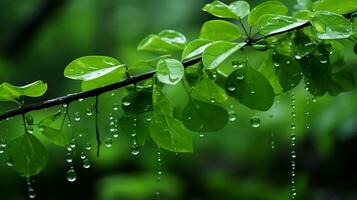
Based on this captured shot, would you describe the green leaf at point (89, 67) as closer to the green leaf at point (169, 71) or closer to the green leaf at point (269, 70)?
the green leaf at point (169, 71)

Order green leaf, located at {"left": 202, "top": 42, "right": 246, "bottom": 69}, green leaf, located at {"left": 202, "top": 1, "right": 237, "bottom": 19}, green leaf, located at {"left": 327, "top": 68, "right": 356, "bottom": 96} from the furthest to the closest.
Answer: green leaf, located at {"left": 327, "top": 68, "right": 356, "bottom": 96}, green leaf, located at {"left": 202, "top": 1, "right": 237, "bottom": 19}, green leaf, located at {"left": 202, "top": 42, "right": 246, "bottom": 69}

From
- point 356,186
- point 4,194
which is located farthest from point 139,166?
point 356,186

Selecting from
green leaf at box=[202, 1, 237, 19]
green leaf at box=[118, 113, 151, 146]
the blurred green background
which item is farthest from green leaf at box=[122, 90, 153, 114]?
the blurred green background

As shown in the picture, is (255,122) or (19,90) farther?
(255,122)

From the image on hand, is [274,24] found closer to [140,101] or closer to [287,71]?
[287,71]

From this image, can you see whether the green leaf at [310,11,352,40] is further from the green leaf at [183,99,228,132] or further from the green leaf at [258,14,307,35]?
the green leaf at [183,99,228,132]

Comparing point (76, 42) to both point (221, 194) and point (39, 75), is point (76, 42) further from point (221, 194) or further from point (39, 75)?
point (221, 194)

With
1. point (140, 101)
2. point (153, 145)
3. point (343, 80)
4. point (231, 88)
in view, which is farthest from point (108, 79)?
point (153, 145)
